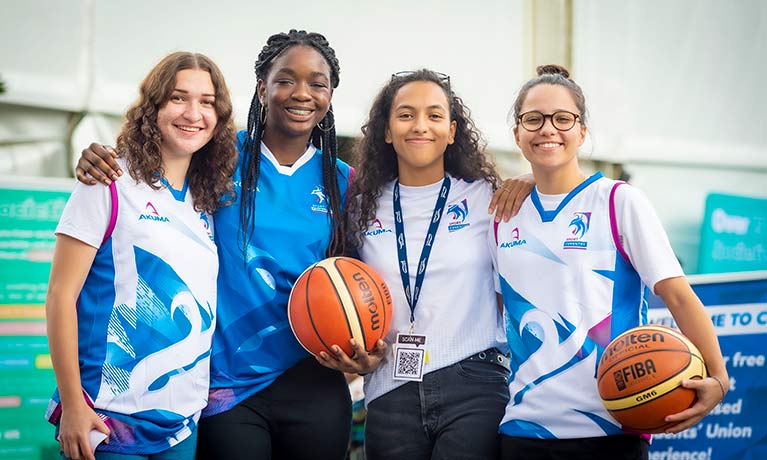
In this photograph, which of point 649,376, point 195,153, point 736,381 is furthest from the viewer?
point 736,381

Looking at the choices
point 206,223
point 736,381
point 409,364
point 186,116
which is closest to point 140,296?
point 206,223

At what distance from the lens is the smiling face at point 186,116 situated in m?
3.38

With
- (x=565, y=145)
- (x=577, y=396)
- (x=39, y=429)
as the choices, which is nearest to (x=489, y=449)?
(x=577, y=396)

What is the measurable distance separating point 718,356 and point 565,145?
969mm

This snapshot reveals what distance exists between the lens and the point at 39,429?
5.27 metres

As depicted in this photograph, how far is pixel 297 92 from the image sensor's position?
3.77 metres

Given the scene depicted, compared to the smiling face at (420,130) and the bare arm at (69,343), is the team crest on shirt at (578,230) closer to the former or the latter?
the smiling face at (420,130)

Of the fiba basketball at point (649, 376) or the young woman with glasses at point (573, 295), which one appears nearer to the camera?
the fiba basketball at point (649, 376)

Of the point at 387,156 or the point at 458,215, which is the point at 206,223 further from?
the point at 458,215

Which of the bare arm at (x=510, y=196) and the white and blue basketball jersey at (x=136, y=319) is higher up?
the bare arm at (x=510, y=196)

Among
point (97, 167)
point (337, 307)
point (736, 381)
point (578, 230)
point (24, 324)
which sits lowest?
point (736, 381)

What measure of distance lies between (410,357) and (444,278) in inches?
14.2

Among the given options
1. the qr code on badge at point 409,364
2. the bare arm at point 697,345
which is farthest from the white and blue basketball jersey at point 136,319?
the bare arm at point 697,345

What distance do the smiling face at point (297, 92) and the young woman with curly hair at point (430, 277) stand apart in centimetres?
35
